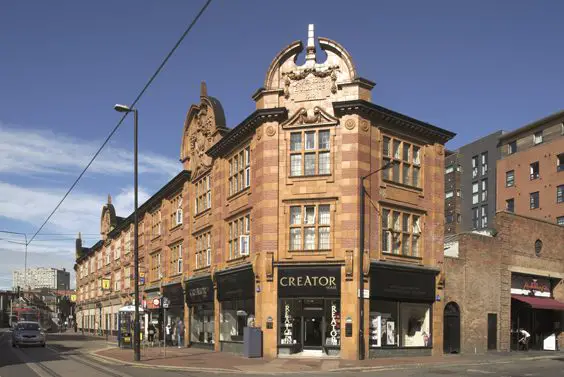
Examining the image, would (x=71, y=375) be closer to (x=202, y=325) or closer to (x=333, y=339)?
(x=333, y=339)

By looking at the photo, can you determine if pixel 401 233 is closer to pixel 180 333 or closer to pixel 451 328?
pixel 451 328

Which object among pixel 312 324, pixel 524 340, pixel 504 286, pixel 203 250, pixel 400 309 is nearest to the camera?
pixel 312 324

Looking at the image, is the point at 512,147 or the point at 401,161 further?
the point at 512,147

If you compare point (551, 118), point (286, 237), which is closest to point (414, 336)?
point (286, 237)

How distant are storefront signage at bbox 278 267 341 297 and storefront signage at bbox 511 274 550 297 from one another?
13342 mm

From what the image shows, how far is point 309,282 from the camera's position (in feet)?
96.3

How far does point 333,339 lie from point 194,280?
45.7 ft

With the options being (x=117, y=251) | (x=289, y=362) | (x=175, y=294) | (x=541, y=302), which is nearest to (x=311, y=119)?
(x=289, y=362)

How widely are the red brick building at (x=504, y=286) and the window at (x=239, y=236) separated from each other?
10.3 meters

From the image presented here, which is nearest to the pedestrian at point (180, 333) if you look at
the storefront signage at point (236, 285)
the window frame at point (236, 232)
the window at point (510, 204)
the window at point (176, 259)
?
the window at point (176, 259)

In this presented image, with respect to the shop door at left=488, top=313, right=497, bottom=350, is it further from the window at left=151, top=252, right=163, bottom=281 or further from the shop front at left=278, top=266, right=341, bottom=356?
the window at left=151, top=252, right=163, bottom=281

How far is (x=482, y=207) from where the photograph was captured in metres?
88.8

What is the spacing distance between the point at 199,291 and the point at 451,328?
50.0 ft

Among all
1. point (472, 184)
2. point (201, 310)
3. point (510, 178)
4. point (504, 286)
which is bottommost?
point (201, 310)
